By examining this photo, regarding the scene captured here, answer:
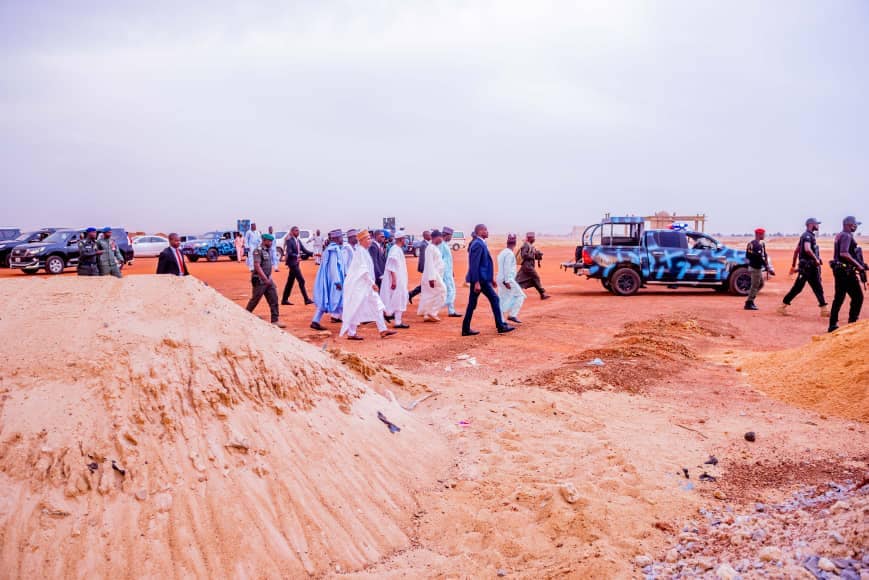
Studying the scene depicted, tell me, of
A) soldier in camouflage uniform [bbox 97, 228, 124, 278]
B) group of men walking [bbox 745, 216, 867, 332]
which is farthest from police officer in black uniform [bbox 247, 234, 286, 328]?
group of men walking [bbox 745, 216, 867, 332]

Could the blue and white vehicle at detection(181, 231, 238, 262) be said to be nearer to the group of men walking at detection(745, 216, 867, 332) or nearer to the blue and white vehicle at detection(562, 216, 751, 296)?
the blue and white vehicle at detection(562, 216, 751, 296)

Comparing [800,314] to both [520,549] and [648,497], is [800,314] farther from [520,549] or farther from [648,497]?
[520,549]

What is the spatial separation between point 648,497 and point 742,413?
2660 mm

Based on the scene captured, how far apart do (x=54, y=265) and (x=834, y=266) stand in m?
24.8

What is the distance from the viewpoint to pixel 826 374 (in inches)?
266

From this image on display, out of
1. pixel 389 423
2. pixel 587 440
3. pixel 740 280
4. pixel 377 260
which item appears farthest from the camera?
pixel 740 280

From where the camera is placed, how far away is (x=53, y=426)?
3.36m

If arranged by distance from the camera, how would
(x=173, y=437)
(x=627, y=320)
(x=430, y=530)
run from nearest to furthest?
1. (x=173, y=437)
2. (x=430, y=530)
3. (x=627, y=320)

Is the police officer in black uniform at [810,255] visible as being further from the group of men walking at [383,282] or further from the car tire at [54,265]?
the car tire at [54,265]

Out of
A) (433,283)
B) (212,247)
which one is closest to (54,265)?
(212,247)

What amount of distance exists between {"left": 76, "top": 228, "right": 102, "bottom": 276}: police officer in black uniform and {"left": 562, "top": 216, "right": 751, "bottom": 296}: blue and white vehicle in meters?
11.5

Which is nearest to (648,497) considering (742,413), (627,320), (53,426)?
(742,413)

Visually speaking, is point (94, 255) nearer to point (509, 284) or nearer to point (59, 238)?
point (509, 284)

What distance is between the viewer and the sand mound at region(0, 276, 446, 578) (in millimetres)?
3094
